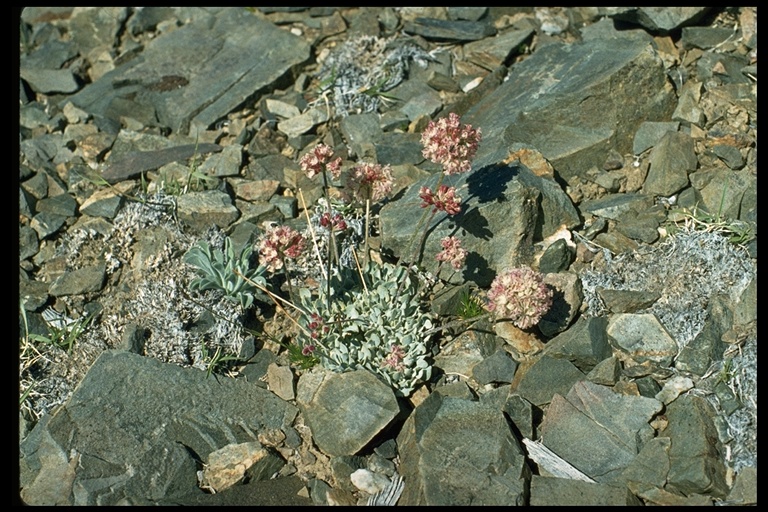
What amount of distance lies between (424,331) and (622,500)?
165 cm

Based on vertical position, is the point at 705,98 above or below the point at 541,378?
above

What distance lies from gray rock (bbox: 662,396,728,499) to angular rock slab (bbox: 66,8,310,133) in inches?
195

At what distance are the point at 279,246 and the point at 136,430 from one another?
1.43 metres

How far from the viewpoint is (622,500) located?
4176 mm

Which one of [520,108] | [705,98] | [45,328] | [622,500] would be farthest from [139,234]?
[705,98]

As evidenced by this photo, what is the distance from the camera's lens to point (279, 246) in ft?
15.6

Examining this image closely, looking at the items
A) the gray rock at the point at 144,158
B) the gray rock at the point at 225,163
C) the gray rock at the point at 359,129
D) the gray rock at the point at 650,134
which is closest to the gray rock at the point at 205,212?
the gray rock at the point at 225,163

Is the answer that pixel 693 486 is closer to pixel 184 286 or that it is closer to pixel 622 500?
pixel 622 500

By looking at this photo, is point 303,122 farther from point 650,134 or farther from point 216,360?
point 650,134

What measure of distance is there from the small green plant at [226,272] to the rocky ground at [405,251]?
0.18 meters

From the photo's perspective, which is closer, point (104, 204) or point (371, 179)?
point (371, 179)

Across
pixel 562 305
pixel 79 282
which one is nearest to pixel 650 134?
pixel 562 305

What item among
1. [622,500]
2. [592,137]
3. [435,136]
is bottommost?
[622,500]

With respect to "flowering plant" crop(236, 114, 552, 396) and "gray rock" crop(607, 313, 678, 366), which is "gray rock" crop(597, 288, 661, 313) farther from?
"flowering plant" crop(236, 114, 552, 396)
